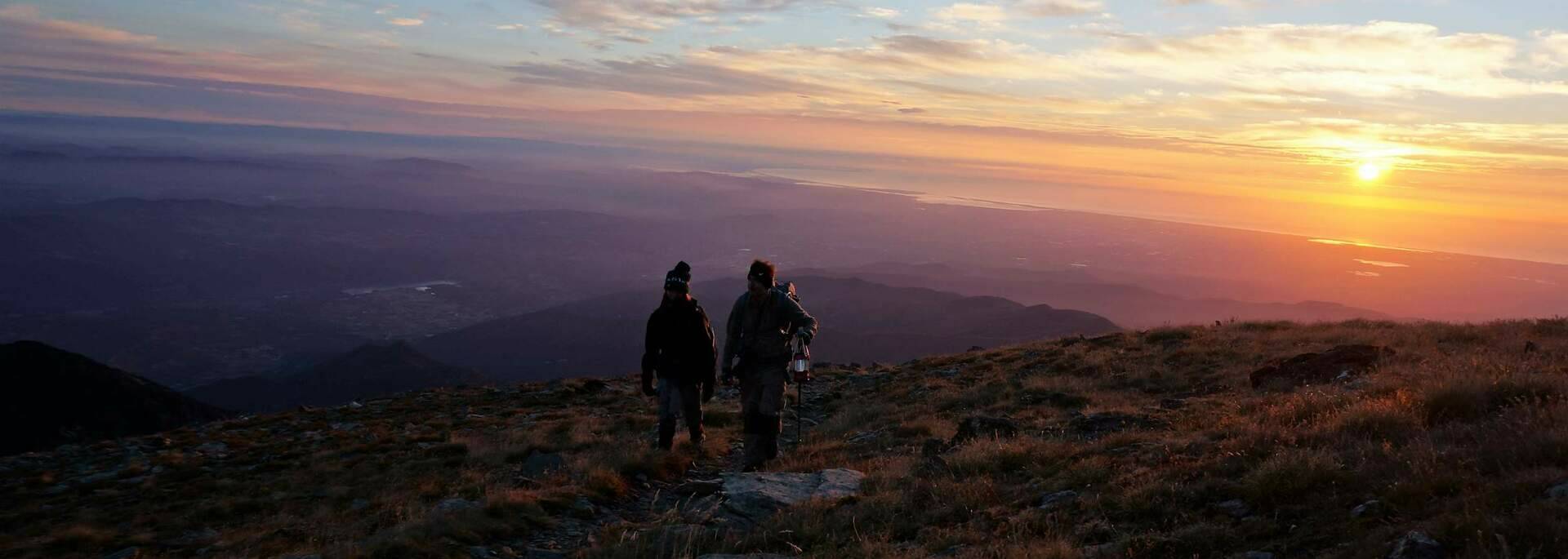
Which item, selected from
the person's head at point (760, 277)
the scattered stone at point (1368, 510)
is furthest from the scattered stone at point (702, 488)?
the scattered stone at point (1368, 510)

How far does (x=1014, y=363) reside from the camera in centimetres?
1902

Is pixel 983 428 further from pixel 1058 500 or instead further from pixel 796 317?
pixel 1058 500

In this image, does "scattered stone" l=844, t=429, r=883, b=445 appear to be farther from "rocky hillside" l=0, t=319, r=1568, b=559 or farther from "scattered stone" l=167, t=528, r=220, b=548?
"scattered stone" l=167, t=528, r=220, b=548

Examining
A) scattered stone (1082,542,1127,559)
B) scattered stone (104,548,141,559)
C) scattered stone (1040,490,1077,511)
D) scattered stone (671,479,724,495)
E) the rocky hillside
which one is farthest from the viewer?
scattered stone (104,548,141,559)

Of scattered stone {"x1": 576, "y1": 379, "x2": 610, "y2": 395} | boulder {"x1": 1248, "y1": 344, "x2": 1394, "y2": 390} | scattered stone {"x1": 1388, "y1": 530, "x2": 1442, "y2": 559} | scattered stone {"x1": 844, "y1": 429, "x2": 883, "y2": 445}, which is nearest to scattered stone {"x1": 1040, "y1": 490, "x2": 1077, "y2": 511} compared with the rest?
scattered stone {"x1": 1388, "y1": 530, "x2": 1442, "y2": 559}

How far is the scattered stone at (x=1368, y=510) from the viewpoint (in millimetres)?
4570

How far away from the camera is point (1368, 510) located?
4.62 metres

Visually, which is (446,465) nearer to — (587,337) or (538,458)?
(538,458)

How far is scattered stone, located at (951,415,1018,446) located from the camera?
32.0 feet

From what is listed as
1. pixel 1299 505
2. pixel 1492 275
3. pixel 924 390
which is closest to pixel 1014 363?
pixel 924 390

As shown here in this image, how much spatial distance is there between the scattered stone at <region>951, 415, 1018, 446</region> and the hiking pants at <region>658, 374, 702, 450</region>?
10.6 feet

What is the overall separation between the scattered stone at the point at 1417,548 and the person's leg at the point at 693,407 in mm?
7567

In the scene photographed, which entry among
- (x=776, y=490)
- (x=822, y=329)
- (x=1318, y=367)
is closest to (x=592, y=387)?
(x=776, y=490)

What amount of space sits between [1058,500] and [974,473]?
51.5 inches
